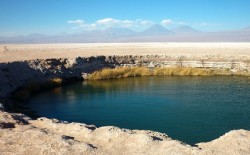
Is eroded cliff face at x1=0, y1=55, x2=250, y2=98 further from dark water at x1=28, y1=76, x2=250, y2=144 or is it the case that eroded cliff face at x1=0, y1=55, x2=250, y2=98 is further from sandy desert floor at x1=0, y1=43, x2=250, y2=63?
sandy desert floor at x1=0, y1=43, x2=250, y2=63

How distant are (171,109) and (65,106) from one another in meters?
7.79

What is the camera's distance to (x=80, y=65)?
40750mm

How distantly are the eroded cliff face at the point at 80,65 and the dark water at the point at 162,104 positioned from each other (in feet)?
8.48

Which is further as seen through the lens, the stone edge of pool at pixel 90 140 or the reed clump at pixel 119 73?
the reed clump at pixel 119 73

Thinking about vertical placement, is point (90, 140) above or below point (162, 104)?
above

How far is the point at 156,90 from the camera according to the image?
31797 mm

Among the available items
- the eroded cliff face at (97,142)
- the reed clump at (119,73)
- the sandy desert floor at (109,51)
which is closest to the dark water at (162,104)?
the reed clump at (119,73)

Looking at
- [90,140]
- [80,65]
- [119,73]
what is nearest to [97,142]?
[90,140]

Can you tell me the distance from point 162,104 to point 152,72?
1583 cm

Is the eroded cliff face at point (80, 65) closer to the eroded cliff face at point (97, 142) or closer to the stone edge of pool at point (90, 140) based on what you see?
the stone edge of pool at point (90, 140)

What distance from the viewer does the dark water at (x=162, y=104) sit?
20438 millimetres

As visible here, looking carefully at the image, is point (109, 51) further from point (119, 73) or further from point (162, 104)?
point (162, 104)

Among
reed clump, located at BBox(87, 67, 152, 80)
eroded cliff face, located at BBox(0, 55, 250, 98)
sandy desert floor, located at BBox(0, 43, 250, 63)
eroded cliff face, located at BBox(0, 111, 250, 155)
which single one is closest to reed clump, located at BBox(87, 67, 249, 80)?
reed clump, located at BBox(87, 67, 152, 80)

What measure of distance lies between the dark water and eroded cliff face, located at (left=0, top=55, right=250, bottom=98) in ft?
8.48
